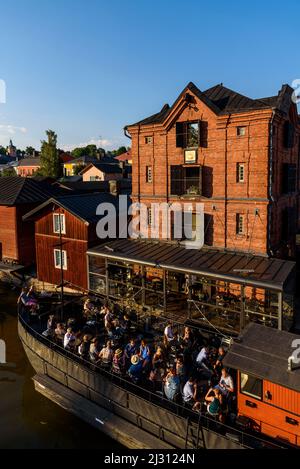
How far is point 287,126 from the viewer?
22531 millimetres

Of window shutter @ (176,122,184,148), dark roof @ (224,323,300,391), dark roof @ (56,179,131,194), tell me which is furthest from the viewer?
dark roof @ (56,179,131,194)

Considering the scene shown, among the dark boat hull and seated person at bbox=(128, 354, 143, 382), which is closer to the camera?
the dark boat hull

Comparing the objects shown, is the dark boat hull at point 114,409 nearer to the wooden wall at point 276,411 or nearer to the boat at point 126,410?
the boat at point 126,410

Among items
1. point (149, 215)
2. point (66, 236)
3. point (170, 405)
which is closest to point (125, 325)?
point (170, 405)

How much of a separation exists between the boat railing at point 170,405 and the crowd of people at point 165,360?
0.80 feet

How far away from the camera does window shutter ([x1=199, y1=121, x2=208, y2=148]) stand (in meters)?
22.6

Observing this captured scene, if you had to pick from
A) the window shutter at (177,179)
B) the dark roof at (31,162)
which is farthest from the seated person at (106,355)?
the dark roof at (31,162)

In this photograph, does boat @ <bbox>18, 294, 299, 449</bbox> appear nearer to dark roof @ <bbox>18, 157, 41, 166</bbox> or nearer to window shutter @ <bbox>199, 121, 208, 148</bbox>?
window shutter @ <bbox>199, 121, 208, 148</bbox>

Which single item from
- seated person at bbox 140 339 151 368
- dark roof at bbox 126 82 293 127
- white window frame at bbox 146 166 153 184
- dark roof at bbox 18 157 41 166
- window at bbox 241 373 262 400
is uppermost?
dark roof at bbox 18 157 41 166

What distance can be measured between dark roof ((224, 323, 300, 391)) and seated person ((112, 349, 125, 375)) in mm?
4917

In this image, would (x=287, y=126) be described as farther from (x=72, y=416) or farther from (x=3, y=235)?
(x=3, y=235)

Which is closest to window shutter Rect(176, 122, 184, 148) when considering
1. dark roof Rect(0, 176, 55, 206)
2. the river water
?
the river water

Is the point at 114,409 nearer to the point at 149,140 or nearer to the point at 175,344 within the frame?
the point at 175,344

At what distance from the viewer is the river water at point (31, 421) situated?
1492cm
